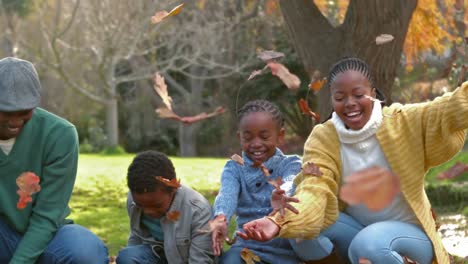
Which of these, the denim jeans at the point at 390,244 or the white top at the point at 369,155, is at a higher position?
the white top at the point at 369,155

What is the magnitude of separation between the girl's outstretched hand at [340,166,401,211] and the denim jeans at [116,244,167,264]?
3.69 feet

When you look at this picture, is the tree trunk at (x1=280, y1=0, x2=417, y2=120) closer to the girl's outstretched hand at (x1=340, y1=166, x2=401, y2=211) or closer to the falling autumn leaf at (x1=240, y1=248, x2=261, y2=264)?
the falling autumn leaf at (x1=240, y1=248, x2=261, y2=264)

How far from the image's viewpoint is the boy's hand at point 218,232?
3.88 metres

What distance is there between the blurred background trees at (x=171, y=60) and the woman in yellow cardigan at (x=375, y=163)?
216 inches

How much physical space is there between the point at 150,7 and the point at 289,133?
753cm

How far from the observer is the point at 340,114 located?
3.75 meters

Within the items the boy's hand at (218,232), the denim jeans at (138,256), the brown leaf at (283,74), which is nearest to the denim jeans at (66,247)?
the denim jeans at (138,256)

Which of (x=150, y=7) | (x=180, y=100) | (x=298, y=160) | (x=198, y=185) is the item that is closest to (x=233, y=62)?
(x=180, y=100)

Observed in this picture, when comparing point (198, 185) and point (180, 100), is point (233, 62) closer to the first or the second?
point (180, 100)

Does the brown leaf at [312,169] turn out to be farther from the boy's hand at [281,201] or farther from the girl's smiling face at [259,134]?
the girl's smiling face at [259,134]

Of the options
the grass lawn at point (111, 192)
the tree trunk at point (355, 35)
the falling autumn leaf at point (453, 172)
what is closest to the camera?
the tree trunk at point (355, 35)

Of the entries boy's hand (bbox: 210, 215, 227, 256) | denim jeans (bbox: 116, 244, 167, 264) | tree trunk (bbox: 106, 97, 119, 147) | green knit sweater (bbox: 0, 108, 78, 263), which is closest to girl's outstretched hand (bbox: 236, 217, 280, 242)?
boy's hand (bbox: 210, 215, 227, 256)

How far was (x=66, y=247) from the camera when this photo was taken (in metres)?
3.96

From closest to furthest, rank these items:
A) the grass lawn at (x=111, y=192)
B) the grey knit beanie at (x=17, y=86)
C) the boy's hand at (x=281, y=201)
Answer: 1. the boy's hand at (x=281, y=201)
2. the grey knit beanie at (x=17, y=86)
3. the grass lawn at (x=111, y=192)
